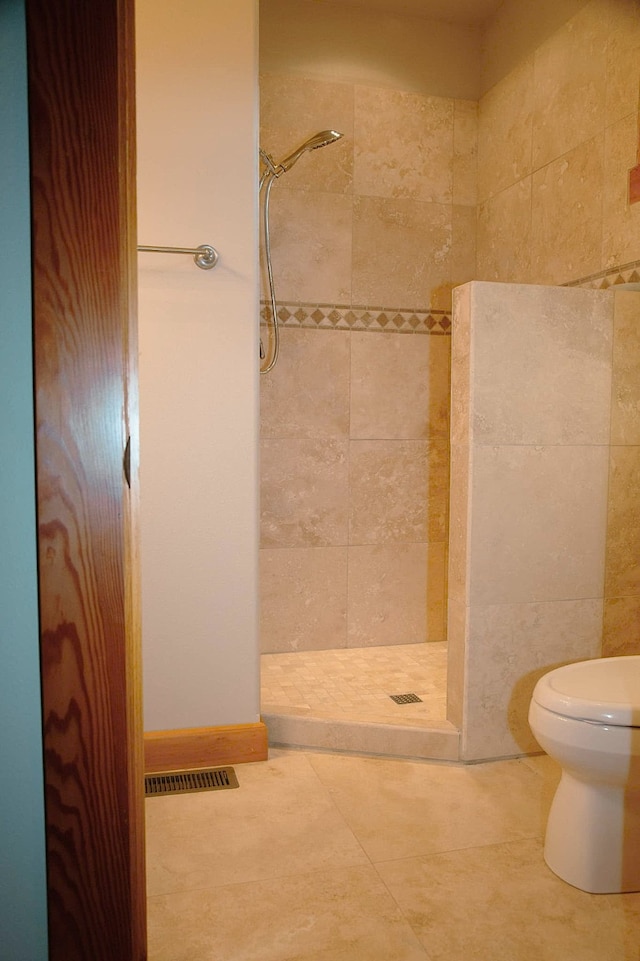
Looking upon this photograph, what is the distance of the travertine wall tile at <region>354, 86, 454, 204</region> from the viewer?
309 centimetres

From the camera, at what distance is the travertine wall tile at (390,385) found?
315 cm

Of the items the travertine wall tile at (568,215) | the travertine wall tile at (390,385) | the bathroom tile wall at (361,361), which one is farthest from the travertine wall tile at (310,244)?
the travertine wall tile at (568,215)

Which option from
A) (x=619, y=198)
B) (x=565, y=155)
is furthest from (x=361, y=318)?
(x=619, y=198)

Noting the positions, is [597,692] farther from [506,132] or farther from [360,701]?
[506,132]

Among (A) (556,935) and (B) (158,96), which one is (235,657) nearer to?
(A) (556,935)

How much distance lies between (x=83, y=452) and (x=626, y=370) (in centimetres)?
199

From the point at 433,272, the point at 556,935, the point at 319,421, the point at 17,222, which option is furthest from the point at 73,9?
the point at 433,272

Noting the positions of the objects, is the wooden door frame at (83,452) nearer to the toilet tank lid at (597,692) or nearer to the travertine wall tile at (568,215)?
the toilet tank lid at (597,692)

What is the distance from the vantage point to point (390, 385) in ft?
10.5

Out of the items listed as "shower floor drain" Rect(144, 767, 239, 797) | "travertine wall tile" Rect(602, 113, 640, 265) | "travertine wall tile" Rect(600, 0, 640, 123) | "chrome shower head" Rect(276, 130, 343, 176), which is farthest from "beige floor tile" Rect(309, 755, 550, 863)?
"travertine wall tile" Rect(600, 0, 640, 123)

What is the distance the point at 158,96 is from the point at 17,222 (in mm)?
1555

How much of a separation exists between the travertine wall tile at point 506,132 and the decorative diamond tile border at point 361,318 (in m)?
0.58

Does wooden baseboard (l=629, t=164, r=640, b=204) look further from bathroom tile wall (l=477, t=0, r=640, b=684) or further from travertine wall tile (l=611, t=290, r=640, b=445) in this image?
travertine wall tile (l=611, t=290, r=640, b=445)

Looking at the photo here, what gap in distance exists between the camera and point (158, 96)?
2.13 meters
